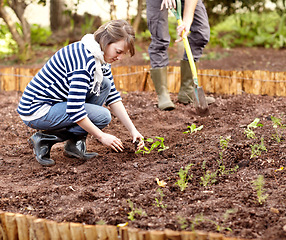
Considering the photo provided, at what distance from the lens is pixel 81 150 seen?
310cm

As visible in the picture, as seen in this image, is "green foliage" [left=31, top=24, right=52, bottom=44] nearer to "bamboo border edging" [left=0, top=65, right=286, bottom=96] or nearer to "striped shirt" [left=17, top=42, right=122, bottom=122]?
"bamboo border edging" [left=0, top=65, right=286, bottom=96]

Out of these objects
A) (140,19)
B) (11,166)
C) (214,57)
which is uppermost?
(140,19)

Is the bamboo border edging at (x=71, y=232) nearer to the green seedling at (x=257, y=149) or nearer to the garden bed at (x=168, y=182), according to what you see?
the garden bed at (x=168, y=182)

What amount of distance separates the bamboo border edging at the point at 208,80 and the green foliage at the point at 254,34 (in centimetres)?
203

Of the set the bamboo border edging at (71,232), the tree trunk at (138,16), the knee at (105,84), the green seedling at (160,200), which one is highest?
the tree trunk at (138,16)

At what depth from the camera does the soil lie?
2.01 metres

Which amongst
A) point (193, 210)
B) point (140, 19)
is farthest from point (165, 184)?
point (140, 19)

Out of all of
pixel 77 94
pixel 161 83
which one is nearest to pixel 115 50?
pixel 77 94

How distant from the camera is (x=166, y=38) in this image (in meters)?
4.17

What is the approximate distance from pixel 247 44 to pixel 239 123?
382 centimetres

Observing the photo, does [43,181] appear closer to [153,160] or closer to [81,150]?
[81,150]

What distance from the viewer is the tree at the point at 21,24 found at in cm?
620

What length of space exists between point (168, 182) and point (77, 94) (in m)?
0.84

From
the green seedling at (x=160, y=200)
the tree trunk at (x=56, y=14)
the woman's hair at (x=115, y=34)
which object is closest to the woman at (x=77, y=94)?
the woman's hair at (x=115, y=34)
